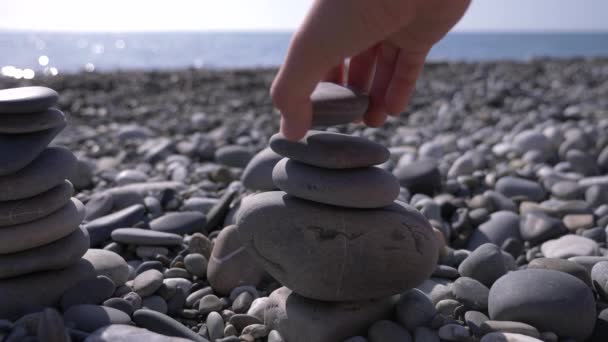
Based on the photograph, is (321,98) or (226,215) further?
(226,215)

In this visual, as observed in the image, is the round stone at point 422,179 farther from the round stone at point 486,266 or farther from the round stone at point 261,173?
the round stone at point 486,266

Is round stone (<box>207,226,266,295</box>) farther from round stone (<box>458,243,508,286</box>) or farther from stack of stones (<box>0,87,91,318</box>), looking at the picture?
round stone (<box>458,243,508,286</box>)

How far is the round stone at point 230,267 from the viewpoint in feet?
9.05

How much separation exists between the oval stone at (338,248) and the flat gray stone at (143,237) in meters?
0.93

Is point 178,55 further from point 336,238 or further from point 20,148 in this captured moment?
point 336,238

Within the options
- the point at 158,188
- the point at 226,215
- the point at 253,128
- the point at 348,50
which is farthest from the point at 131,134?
the point at 348,50

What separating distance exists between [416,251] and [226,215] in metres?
1.63

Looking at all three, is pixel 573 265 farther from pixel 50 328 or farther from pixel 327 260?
pixel 50 328

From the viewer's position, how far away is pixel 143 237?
310cm

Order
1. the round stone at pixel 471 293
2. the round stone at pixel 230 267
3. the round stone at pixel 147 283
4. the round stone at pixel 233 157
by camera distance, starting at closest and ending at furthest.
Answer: the round stone at pixel 471 293 < the round stone at pixel 147 283 < the round stone at pixel 230 267 < the round stone at pixel 233 157

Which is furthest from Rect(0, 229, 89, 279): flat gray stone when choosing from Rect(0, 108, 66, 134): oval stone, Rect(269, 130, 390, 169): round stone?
Rect(269, 130, 390, 169): round stone

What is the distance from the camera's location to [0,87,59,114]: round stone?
89.0 inches

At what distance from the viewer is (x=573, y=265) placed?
8.37ft

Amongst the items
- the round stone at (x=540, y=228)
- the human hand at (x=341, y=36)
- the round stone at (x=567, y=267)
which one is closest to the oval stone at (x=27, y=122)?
the human hand at (x=341, y=36)
